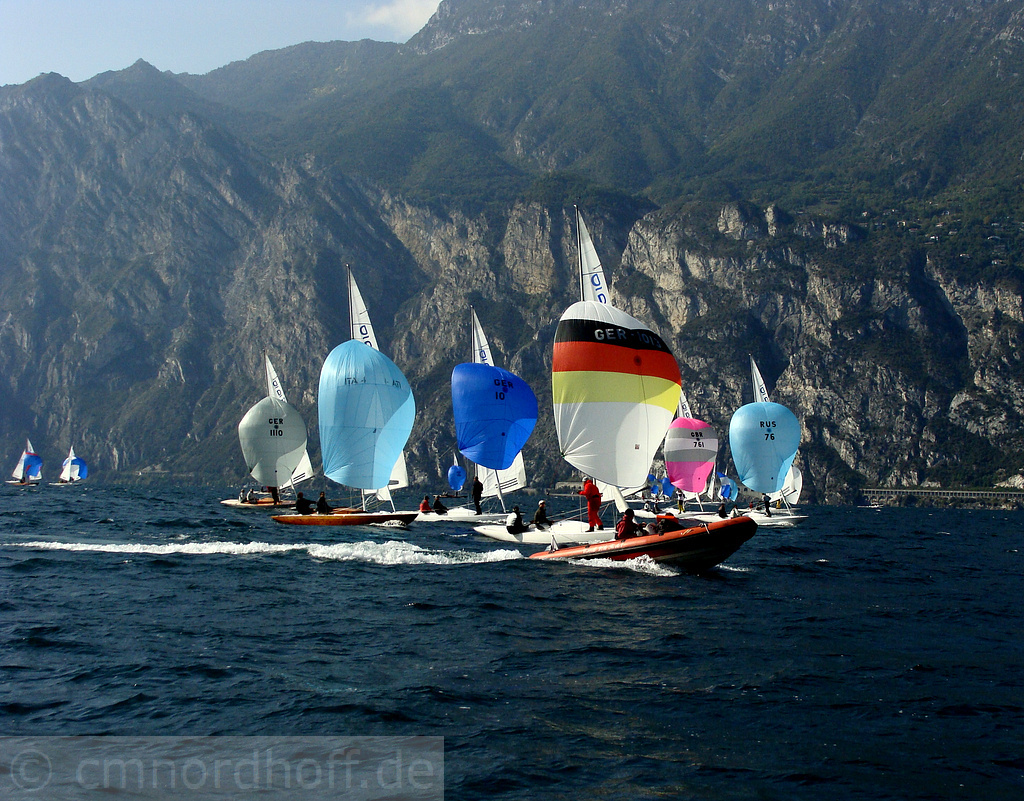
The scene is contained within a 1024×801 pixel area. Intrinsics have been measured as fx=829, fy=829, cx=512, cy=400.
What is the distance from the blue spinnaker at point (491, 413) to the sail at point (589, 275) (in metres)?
7.58

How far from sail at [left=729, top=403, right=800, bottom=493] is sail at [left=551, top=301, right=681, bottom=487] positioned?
85.2ft

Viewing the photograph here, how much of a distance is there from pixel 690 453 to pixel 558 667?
45440 mm

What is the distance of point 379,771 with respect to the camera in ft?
30.2

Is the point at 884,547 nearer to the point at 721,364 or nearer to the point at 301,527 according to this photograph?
the point at 301,527

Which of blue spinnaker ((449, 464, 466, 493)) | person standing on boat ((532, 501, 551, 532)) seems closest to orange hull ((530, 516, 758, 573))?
person standing on boat ((532, 501, 551, 532))

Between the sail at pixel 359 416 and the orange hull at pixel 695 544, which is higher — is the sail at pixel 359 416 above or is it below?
above

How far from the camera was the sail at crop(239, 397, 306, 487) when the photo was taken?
53938mm

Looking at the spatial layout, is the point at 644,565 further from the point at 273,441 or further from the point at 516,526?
the point at 273,441

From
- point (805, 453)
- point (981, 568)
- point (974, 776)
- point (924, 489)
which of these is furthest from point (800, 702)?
point (805, 453)

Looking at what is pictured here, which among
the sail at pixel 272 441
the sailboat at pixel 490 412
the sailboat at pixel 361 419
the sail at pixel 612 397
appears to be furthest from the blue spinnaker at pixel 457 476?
the sail at pixel 612 397

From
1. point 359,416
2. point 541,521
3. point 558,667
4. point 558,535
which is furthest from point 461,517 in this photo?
point 558,667

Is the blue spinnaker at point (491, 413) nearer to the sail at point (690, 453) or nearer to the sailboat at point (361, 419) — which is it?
the sailboat at point (361, 419)

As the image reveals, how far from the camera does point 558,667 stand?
556 inches

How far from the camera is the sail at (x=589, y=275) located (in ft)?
107
